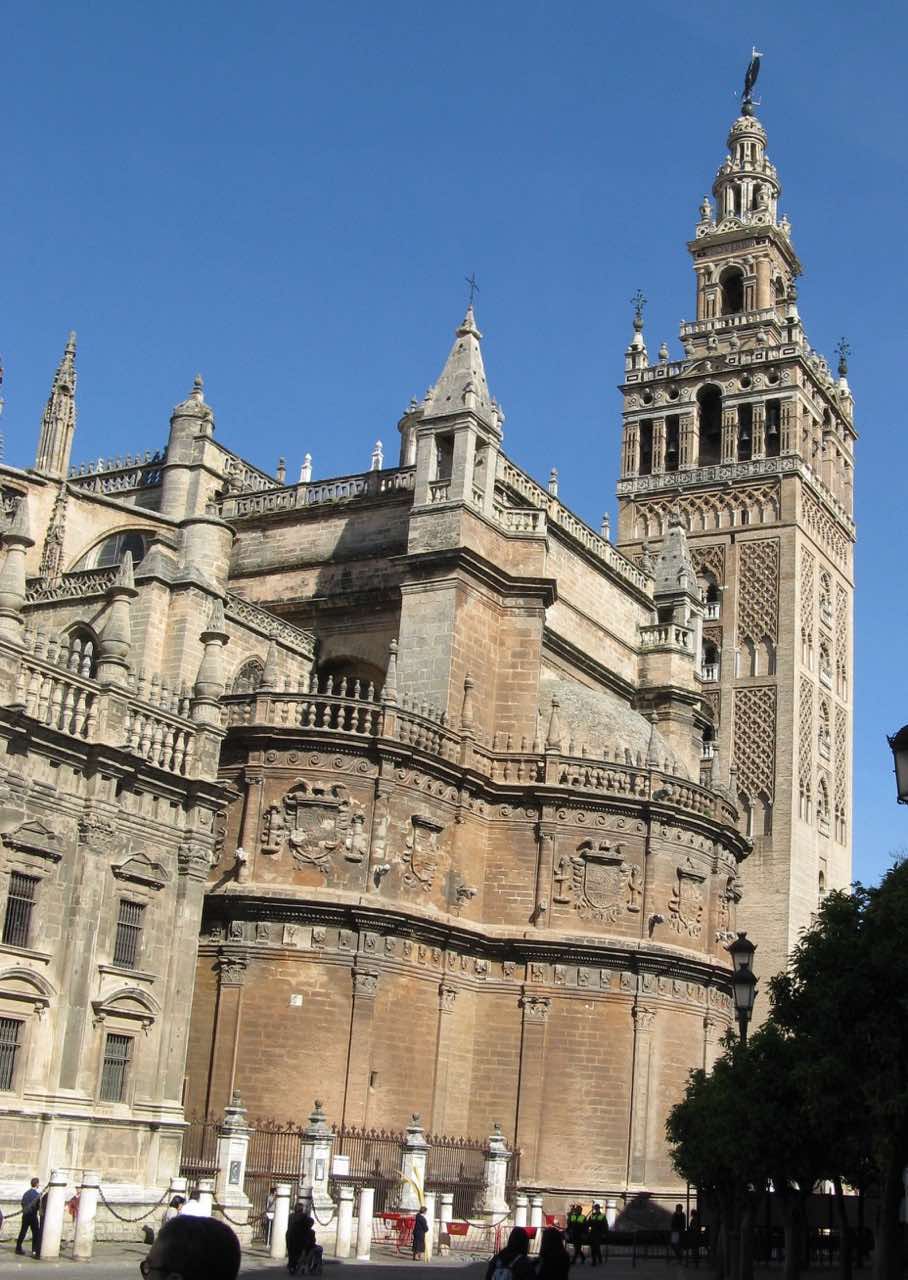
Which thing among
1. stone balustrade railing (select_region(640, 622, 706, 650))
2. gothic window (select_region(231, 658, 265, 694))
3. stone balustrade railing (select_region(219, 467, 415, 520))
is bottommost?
gothic window (select_region(231, 658, 265, 694))

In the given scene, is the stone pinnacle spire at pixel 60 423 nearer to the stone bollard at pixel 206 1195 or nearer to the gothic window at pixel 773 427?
the stone bollard at pixel 206 1195

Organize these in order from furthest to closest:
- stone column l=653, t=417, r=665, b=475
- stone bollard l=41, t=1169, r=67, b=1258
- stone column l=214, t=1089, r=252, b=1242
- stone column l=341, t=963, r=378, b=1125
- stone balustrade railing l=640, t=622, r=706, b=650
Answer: stone column l=653, t=417, r=665, b=475 → stone balustrade railing l=640, t=622, r=706, b=650 → stone column l=341, t=963, r=378, b=1125 → stone column l=214, t=1089, r=252, b=1242 → stone bollard l=41, t=1169, r=67, b=1258

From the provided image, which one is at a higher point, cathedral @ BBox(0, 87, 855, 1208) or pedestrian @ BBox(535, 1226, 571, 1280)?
cathedral @ BBox(0, 87, 855, 1208)

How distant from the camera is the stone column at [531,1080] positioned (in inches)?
1232

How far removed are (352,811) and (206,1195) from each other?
9920 mm

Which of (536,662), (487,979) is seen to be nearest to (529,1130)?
(487,979)

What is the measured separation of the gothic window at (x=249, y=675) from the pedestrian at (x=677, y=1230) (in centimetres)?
1336

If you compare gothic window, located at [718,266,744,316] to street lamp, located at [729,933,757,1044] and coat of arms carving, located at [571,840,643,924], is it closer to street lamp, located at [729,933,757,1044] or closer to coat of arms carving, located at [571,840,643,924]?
coat of arms carving, located at [571,840,643,924]

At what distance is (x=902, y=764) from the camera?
1084 centimetres

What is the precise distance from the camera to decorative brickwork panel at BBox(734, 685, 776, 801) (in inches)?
2051

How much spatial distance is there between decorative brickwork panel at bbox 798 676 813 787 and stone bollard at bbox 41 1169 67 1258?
3642 centimetres

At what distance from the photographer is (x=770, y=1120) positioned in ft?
60.3

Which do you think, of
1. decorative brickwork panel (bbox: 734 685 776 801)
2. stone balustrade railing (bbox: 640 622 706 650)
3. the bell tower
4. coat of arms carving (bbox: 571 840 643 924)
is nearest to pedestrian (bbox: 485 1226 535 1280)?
coat of arms carving (bbox: 571 840 643 924)

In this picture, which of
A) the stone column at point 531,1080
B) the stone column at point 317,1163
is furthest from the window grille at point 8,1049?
the stone column at point 531,1080
